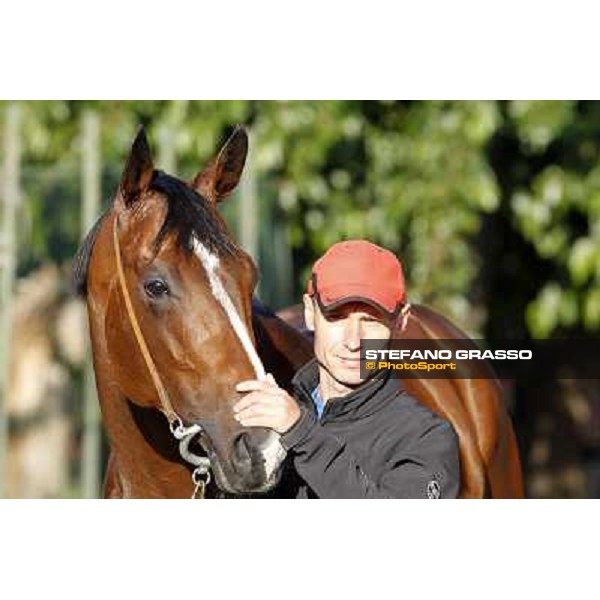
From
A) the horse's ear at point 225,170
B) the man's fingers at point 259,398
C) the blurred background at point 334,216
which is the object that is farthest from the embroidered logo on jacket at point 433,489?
the blurred background at point 334,216

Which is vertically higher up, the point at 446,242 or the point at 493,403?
the point at 446,242

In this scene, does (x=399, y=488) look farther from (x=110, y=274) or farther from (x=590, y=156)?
(x=590, y=156)

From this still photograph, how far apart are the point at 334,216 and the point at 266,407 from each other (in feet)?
7.41

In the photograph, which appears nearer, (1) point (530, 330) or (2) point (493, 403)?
(2) point (493, 403)

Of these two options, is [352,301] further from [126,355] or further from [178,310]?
[126,355]

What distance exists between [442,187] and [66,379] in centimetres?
130

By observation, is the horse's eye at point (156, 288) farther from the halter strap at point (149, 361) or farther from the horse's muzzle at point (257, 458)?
the horse's muzzle at point (257, 458)

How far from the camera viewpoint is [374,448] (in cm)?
152

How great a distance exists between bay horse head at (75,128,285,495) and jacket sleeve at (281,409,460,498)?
0.10 metres

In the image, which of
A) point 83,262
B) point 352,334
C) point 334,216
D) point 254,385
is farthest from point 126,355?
point 334,216

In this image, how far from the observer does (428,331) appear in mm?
2420

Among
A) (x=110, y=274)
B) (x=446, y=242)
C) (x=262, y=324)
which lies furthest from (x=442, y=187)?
(x=110, y=274)

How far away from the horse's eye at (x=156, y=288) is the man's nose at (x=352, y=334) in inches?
10.9

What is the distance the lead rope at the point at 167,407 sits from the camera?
171 centimetres
